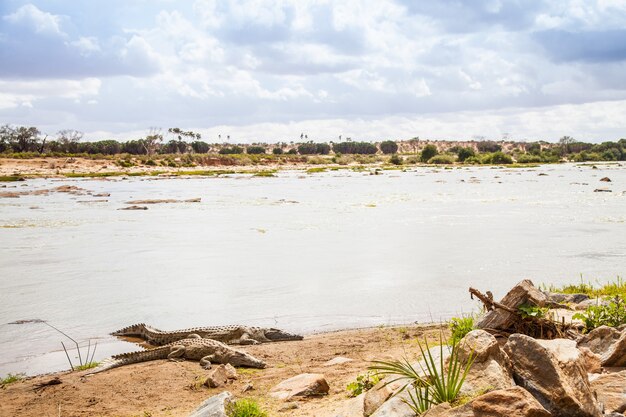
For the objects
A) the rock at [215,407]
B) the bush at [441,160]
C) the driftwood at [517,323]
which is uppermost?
the bush at [441,160]

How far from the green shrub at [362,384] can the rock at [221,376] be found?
1.62 m

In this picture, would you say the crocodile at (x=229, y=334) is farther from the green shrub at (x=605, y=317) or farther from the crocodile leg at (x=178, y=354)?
the green shrub at (x=605, y=317)

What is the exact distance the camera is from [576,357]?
173 inches

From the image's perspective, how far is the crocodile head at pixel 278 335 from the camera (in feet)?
27.7

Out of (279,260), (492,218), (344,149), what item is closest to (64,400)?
(279,260)

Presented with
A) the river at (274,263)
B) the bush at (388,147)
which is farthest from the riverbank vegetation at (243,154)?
the river at (274,263)

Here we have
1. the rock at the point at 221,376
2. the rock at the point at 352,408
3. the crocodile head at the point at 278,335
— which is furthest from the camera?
the crocodile head at the point at 278,335

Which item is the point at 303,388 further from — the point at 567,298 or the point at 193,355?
the point at 567,298

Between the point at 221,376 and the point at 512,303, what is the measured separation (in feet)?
10.8

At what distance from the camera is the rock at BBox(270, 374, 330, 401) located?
19.2 feet

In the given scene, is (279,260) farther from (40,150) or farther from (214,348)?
(40,150)

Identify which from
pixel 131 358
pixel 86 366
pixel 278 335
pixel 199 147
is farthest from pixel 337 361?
pixel 199 147

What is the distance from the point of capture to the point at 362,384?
564 cm

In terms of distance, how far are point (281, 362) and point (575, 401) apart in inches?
160
